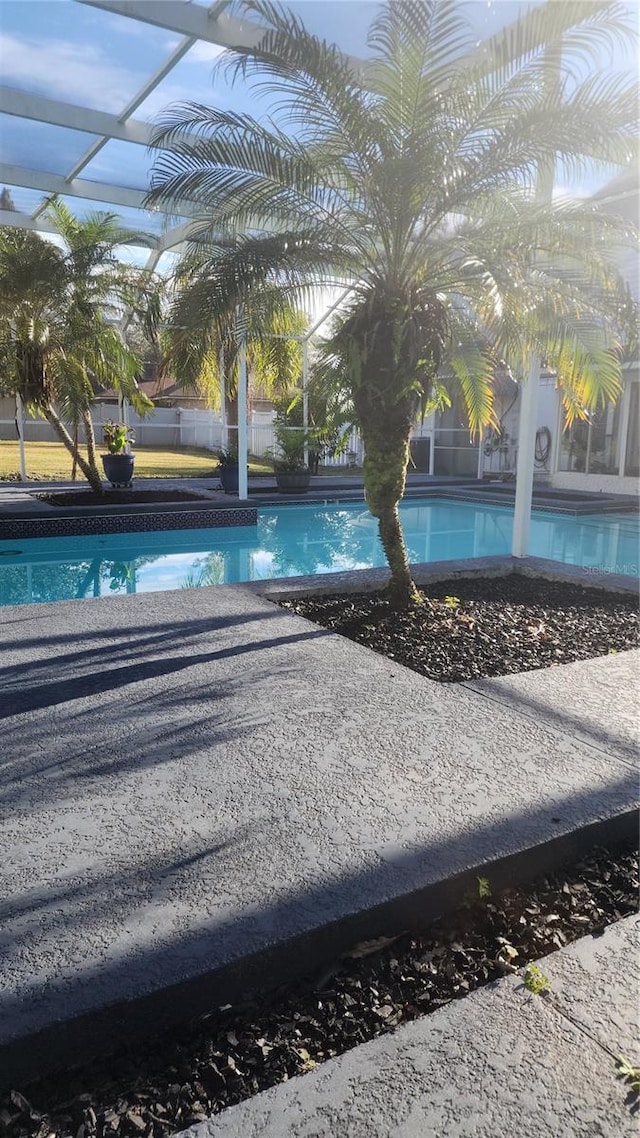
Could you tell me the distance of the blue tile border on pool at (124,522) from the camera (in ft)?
37.0

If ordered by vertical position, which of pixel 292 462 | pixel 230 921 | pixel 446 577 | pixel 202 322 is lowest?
pixel 230 921

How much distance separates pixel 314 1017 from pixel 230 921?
352 mm

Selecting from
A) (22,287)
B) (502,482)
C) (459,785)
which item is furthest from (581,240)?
(502,482)

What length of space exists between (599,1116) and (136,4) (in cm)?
914

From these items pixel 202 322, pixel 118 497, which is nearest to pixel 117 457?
pixel 118 497

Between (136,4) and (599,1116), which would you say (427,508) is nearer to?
(136,4)

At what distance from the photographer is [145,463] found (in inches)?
928

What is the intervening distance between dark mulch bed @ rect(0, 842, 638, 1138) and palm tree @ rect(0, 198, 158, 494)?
1000 centimetres

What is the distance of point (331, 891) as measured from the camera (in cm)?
227

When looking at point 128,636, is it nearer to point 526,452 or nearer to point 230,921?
point 230,921

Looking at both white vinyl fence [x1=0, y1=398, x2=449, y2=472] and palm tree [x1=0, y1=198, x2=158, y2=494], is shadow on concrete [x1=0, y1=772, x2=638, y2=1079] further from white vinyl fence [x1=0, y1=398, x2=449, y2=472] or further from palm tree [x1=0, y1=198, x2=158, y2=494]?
white vinyl fence [x1=0, y1=398, x2=449, y2=472]

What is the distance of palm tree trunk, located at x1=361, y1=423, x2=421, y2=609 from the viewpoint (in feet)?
18.8

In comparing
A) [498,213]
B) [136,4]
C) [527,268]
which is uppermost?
[136,4]

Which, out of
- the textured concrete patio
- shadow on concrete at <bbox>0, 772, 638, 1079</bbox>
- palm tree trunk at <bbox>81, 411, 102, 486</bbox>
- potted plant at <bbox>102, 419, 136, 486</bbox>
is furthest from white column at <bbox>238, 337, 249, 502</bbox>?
the textured concrete patio
